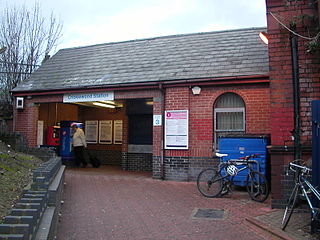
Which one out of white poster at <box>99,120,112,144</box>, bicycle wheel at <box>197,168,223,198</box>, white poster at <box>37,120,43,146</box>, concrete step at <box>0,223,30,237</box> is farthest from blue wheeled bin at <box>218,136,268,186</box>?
white poster at <box>37,120,43,146</box>

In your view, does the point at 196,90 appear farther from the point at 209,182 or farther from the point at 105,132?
the point at 105,132

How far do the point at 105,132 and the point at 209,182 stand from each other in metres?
9.10

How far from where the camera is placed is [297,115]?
6.91 m

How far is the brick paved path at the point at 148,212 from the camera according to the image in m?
5.38

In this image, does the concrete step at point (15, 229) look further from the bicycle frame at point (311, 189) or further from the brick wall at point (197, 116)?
the brick wall at point (197, 116)

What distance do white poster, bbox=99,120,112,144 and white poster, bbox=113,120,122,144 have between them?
22 cm

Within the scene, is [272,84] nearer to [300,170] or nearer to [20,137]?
[300,170]

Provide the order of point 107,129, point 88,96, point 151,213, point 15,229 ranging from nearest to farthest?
point 15,229
point 151,213
point 88,96
point 107,129

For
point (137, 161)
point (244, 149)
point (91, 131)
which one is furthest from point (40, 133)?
point (244, 149)

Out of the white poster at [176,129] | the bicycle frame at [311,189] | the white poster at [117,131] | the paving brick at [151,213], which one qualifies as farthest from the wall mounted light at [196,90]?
the white poster at [117,131]

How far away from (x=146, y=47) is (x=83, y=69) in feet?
9.38

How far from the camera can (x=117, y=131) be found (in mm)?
16328

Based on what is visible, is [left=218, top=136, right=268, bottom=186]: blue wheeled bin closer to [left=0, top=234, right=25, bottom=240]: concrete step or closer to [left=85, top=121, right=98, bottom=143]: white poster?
[left=0, top=234, right=25, bottom=240]: concrete step

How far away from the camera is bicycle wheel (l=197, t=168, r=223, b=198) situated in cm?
846
